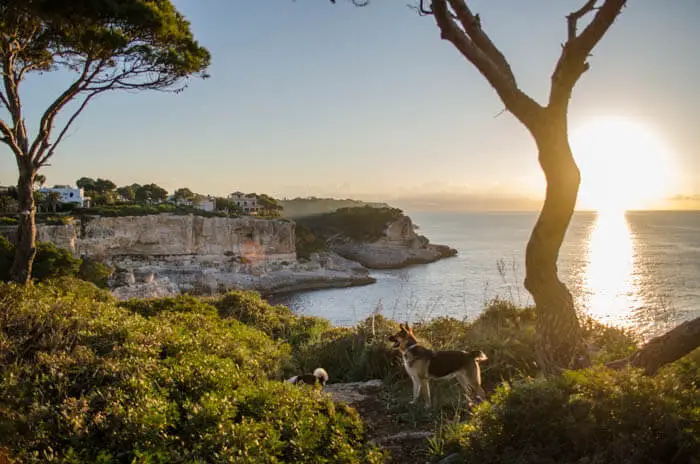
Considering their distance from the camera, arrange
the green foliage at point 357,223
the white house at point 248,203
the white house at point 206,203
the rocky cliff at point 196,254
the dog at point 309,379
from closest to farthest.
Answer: the dog at point 309,379 → the rocky cliff at point 196,254 → the white house at point 206,203 → the green foliage at point 357,223 → the white house at point 248,203

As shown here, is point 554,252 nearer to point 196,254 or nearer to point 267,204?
point 196,254

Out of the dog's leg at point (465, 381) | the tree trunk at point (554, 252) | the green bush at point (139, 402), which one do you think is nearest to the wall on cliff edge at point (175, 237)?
the green bush at point (139, 402)

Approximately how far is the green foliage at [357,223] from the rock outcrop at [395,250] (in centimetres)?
196

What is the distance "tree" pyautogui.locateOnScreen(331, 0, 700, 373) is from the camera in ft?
15.9

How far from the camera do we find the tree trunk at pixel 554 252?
491cm

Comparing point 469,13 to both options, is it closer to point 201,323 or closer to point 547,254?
point 547,254

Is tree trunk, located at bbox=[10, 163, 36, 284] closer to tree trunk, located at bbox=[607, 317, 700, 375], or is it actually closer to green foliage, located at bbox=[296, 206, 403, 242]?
tree trunk, located at bbox=[607, 317, 700, 375]

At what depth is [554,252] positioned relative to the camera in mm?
5023

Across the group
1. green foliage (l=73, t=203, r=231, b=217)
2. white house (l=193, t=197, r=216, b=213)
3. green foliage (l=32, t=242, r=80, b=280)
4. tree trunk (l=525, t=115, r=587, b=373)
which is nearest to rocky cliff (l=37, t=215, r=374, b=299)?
green foliage (l=73, t=203, r=231, b=217)

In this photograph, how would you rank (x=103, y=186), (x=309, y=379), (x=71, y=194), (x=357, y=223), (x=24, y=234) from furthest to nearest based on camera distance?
(x=357, y=223) → (x=103, y=186) → (x=71, y=194) → (x=24, y=234) → (x=309, y=379)

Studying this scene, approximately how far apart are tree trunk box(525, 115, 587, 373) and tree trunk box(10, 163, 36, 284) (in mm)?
9690

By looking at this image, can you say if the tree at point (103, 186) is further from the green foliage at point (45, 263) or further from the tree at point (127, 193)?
the green foliage at point (45, 263)

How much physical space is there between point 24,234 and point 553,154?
10209 mm

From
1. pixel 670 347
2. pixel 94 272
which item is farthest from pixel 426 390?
pixel 94 272
